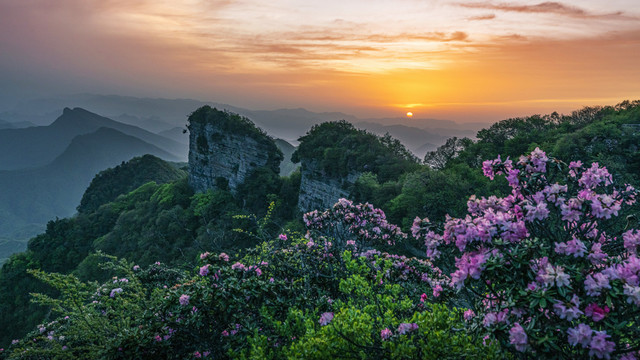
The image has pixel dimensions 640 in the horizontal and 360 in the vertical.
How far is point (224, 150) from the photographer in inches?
1652

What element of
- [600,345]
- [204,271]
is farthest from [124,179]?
[600,345]

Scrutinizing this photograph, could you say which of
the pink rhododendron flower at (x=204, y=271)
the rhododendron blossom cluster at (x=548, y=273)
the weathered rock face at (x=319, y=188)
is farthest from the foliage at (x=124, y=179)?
the rhododendron blossom cluster at (x=548, y=273)

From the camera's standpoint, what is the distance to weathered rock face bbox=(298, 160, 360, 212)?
92.7 ft

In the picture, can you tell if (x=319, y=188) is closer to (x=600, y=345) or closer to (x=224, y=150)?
(x=224, y=150)

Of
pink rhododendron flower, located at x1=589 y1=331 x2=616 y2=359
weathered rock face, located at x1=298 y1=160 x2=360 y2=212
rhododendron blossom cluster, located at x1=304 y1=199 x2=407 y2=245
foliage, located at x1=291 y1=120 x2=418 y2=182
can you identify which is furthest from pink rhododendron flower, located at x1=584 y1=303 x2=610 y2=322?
weathered rock face, located at x1=298 y1=160 x2=360 y2=212

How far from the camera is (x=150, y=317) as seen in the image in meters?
6.55

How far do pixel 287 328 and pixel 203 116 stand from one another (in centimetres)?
4191

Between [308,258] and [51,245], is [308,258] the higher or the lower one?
the higher one

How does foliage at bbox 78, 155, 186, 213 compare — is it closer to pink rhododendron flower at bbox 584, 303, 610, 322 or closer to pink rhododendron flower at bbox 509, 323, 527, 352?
pink rhododendron flower at bbox 509, 323, 527, 352

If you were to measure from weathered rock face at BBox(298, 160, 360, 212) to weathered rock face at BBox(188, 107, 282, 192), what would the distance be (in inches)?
326

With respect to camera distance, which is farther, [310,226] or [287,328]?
[310,226]

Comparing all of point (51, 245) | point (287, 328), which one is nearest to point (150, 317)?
point (287, 328)

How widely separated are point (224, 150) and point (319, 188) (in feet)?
55.6

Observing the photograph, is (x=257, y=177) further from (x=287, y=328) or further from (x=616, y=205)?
(x=616, y=205)
